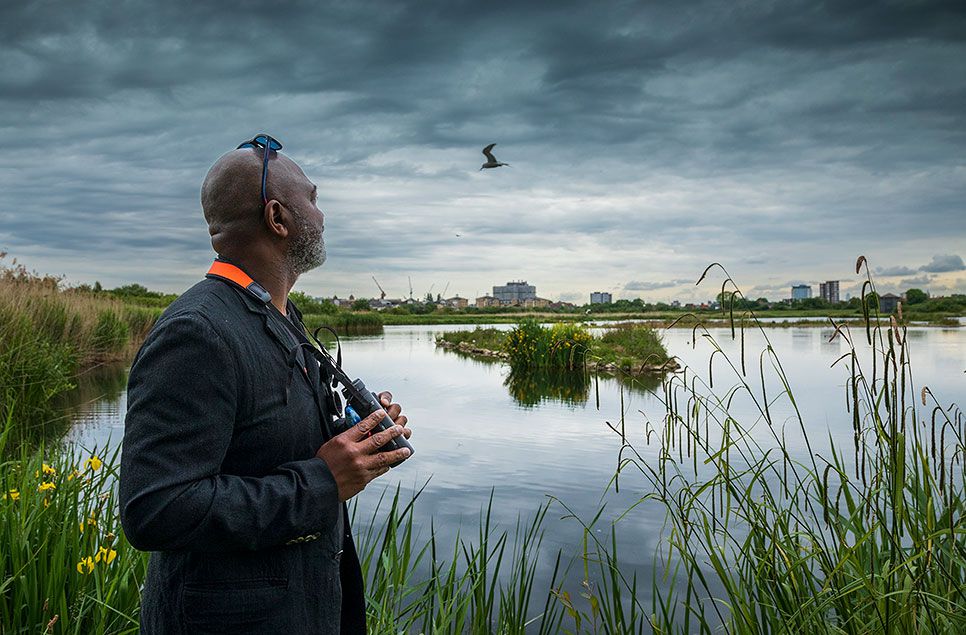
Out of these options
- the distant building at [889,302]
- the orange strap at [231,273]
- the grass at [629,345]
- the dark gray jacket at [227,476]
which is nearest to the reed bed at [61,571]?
the dark gray jacket at [227,476]

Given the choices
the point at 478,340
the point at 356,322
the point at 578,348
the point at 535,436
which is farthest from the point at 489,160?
the point at 356,322

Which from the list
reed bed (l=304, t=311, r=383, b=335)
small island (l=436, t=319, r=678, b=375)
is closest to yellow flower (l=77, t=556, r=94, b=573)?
small island (l=436, t=319, r=678, b=375)

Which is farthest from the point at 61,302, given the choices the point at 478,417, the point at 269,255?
the point at 269,255

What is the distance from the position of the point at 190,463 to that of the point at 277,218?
2.11 ft

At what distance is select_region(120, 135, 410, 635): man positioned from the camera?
1.49 metres

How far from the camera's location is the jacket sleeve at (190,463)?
147 cm

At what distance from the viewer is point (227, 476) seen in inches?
62.1

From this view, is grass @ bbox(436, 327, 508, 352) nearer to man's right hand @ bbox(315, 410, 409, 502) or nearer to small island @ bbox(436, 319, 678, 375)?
small island @ bbox(436, 319, 678, 375)

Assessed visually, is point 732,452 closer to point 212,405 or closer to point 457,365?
point 212,405

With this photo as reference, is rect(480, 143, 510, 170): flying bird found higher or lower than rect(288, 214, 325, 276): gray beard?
higher

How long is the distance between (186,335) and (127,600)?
7.20 ft

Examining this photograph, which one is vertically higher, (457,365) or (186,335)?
(186,335)

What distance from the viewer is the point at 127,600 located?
10.3ft

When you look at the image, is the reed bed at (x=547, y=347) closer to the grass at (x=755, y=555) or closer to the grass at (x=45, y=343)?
the grass at (x=45, y=343)
